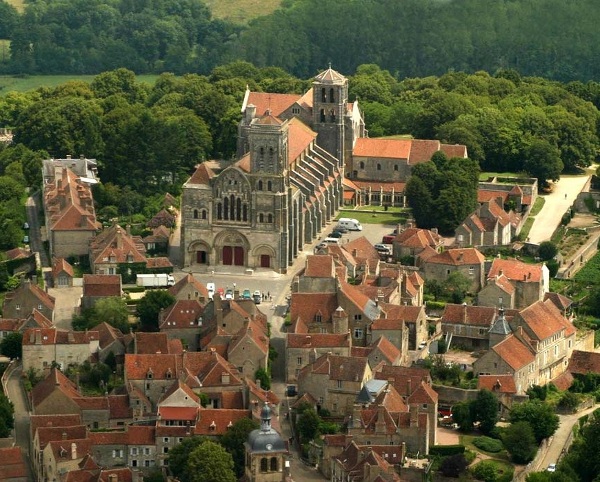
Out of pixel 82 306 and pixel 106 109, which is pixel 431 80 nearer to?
pixel 106 109

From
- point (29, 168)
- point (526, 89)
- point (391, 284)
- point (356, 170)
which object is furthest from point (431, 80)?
point (391, 284)

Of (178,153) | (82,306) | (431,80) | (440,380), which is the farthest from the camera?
(431,80)

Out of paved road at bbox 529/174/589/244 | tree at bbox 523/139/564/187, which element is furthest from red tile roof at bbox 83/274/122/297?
tree at bbox 523/139/564/187

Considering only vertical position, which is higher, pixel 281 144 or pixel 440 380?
pixel 281 144

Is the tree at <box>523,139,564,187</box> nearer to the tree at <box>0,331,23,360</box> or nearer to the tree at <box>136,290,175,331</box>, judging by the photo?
the tree at <box>136,290,175,331</box>

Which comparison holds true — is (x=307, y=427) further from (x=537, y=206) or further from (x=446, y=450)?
(x=537, y=206)

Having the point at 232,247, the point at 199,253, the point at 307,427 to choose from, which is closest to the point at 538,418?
the point at 307,427

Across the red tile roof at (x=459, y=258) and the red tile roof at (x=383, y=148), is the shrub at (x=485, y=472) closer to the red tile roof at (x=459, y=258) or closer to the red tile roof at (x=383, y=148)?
the red tile roof at (x=459, y=258)
